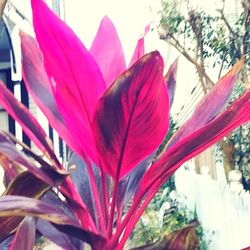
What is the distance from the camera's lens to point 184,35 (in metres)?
5.89

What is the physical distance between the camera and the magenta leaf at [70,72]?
685 mm

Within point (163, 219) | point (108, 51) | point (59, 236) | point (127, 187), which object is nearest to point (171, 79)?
point (108, 51)

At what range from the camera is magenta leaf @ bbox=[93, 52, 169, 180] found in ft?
2.17

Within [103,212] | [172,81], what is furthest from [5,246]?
[172,81]

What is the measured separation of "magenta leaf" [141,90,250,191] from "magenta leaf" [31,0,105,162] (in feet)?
0.34

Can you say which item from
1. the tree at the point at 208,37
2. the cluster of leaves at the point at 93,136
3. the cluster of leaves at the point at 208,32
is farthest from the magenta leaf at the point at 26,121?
the cluster of leaves at the point at 208,32

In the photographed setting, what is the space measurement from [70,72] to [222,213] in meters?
3.70

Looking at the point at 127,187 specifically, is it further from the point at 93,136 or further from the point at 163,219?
the point at 163,219

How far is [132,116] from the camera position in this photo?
2.28 feet

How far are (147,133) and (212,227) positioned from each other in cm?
404

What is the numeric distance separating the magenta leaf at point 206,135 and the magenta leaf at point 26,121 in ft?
0.56

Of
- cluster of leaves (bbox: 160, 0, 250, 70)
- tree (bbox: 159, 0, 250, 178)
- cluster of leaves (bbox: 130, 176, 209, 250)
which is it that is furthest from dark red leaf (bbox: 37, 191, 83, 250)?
cluster of leaves (bbox: 160, 0, 250, 70)

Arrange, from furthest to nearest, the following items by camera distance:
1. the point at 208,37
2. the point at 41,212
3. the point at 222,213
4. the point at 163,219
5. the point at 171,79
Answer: the point at 208,37 < the point at 163,219 < the point at 222,213 < the point at 171,79 < the point at 41,212

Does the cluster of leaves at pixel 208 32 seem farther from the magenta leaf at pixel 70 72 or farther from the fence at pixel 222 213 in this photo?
the magenta leaf at pixel 70 72
